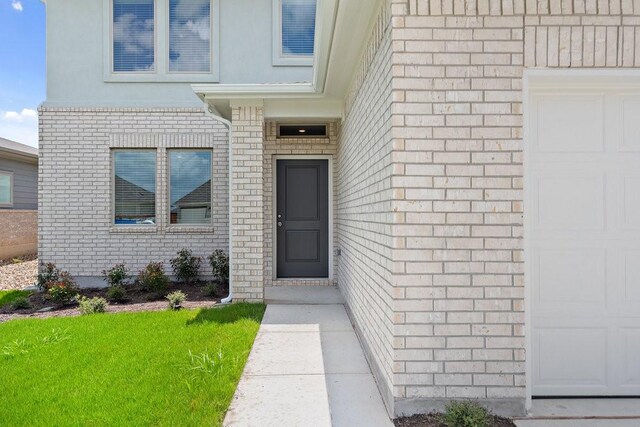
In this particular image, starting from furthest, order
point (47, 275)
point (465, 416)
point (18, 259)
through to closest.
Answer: point (18, 259) → point (47, 275) → point (465, 416)

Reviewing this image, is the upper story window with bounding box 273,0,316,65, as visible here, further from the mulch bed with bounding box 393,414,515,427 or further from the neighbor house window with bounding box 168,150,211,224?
the mulch bed with bounding box 393,414,515,427

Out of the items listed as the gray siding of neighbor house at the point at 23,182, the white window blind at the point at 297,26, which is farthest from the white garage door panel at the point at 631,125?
the gray siding of neighbor house at the point at 23,182

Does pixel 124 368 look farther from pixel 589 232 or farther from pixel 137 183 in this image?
pixel 137 183

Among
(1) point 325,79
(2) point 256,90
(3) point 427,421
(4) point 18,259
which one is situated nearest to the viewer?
(3) point 427,421

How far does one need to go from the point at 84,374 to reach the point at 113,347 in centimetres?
69

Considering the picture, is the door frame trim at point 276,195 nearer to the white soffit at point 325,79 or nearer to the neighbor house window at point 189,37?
the white soffit at point 325,79

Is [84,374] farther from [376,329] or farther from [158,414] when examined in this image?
[376,329]

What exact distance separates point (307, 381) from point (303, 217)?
12.8ft

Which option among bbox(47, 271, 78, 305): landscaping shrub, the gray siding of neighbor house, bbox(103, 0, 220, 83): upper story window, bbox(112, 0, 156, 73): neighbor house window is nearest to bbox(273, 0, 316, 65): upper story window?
bbox(103, 0, 220, 83): upper story window

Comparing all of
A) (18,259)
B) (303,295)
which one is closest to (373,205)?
(303,295)

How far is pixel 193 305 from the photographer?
593cm

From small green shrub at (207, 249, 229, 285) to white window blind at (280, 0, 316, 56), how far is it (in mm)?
4103

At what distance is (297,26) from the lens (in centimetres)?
762

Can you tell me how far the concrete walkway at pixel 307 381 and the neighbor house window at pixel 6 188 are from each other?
11.3m
